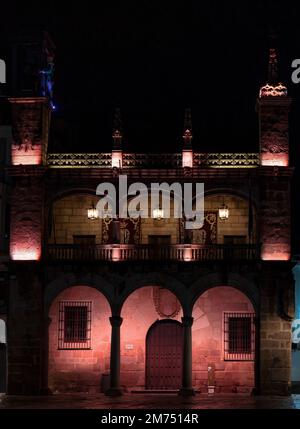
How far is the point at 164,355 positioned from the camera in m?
58.8

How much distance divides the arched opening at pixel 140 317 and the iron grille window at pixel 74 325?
1.76m

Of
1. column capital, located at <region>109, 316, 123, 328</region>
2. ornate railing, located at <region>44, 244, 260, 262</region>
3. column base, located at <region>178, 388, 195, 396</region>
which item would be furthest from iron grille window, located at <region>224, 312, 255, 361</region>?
column capital, located at <region>109, 316, 123, 328</region>

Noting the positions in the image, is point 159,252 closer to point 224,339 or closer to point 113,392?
point 224,339

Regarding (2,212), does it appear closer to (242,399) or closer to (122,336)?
(122,336)

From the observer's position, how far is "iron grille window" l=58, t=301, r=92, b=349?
5881 cm

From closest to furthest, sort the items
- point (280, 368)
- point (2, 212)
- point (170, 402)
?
point (170, 402), point (280, 368), point (2, 212)

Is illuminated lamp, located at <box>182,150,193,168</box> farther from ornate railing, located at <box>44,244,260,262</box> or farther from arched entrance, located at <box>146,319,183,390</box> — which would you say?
arched entrance, located at <box>146,319,183,390</box>

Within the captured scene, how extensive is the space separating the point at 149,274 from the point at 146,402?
7.02 meters

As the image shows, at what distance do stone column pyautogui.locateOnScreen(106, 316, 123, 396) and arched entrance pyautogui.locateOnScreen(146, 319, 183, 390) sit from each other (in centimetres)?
264

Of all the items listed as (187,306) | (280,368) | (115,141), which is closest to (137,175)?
(115,141)

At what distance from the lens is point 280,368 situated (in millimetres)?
55438

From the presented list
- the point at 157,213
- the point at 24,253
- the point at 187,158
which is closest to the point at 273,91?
the point at 187,158

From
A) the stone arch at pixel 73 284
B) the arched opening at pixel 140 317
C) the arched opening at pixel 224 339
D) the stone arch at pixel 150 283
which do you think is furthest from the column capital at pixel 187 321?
the stone arch at pixel 73 284

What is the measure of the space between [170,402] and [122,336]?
25.4ft
